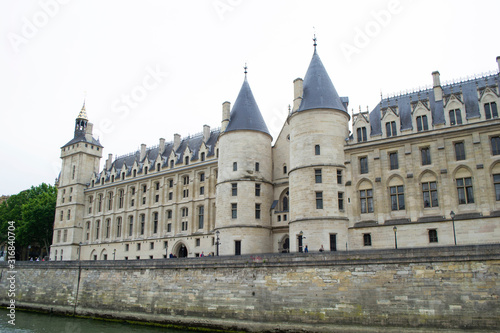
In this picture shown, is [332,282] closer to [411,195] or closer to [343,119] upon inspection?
[411,195]

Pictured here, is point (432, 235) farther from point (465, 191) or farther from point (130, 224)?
point (130, 224)

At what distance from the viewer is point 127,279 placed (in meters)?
34.7

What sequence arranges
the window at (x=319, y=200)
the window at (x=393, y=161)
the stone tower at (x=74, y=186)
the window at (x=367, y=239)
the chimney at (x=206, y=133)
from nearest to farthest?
the window at (x=367, y=239) → the window at (x=319, y=200) → the window at (x=393, y=161) → the chimney at (x=206, y=133) → the stone tower at (x=74, y=186)

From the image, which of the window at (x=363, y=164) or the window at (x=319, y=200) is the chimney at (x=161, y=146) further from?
the window at (x=363, y=164)

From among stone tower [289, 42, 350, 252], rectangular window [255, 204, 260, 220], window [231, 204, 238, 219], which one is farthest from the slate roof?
window [231, 204, 238, 219]

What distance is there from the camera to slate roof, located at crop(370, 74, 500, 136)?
113 feet

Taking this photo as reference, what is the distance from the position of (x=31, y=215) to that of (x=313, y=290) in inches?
2223

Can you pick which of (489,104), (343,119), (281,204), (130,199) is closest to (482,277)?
(489,104)

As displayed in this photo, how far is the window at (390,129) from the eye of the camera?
36.2 meters

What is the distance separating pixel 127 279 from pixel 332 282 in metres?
17.4

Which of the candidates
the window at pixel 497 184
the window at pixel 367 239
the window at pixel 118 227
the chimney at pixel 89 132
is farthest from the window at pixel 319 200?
the chimney at pixel 89 132

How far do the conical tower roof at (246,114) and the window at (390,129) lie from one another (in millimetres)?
11976

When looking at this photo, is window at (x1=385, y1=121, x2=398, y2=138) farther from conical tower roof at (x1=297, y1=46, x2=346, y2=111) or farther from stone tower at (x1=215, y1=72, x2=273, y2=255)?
stone tower at (x1=215, y1=72, x2=273, y2=255)

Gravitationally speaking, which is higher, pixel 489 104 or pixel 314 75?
pixel 314 75
